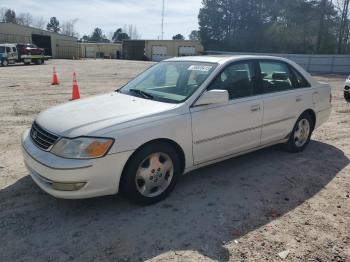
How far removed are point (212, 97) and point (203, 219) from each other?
1.40m

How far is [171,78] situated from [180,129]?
1.08 m

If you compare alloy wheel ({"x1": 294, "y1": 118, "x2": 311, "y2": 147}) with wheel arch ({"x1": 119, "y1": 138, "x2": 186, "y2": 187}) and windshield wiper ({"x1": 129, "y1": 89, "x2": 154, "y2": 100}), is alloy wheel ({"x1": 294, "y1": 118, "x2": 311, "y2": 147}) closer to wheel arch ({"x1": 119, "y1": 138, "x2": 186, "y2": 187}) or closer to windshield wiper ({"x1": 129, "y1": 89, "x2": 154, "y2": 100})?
wheel arch ({"x1": 119, "y1": 138, "x2": 186, "y2": 187})

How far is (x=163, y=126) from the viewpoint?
3.77m

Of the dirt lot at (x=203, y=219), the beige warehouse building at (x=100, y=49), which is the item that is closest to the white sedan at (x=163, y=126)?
the dirt lot at (x=203, y=219)

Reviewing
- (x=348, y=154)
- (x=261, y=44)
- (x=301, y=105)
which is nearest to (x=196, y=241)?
(x=301, y=105)

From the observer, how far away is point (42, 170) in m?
3.48

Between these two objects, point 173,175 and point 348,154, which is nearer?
point 173,175

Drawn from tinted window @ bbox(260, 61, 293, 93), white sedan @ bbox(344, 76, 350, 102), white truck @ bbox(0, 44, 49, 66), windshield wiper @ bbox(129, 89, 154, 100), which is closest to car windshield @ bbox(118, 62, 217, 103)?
windshield wiper @ bbox(129, 89, 154, 100)

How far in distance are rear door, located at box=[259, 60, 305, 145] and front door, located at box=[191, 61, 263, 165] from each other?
0.19m

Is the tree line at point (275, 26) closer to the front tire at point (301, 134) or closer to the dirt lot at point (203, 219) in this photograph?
the front tire at point (301, 134)

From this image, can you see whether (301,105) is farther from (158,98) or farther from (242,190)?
(158,98)

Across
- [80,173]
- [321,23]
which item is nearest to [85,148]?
[80,173]

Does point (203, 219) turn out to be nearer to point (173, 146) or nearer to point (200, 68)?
point (173, 146)

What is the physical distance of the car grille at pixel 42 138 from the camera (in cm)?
357
